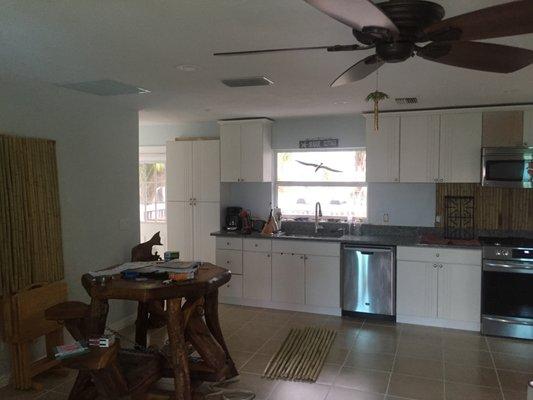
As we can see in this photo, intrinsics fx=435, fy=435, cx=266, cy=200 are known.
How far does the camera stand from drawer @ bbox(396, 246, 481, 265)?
14.9 ft

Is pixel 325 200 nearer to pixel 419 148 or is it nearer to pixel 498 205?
pixel 419 148

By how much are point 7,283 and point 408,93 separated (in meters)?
3.75

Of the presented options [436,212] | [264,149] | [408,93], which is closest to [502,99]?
[408,93]

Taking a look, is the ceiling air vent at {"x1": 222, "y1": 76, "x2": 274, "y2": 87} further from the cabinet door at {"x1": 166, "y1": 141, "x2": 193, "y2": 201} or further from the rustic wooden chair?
the cabinet door at {"x1": 166, "y1": 141, "x2": 193, "y2": 201}

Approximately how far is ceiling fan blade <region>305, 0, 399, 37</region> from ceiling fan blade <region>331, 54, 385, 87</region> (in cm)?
31

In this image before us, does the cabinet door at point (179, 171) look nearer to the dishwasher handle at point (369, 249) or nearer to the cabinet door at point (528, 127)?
the dishwasher handle at point (369, 249)

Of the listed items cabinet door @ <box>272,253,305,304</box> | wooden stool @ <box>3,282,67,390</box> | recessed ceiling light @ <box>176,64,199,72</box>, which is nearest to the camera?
recessed ceiling light @ <box>176,64,199,72</box>

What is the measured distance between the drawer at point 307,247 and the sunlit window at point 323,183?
71 cm

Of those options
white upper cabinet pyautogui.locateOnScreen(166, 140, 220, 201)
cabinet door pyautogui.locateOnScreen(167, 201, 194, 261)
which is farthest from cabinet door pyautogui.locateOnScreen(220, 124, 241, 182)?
cabinet door pyautogui.locateOnScreen(167, 201, 194, 261)

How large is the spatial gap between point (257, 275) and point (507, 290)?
2.77 m

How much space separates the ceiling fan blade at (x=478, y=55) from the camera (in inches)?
71.9

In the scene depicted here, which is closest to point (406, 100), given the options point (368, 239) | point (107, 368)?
point (368, 239)

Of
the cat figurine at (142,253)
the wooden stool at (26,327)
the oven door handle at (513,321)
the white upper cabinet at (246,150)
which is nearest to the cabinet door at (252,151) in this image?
the white upper cabinet at (246,150)

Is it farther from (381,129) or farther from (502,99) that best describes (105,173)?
(502,99)
